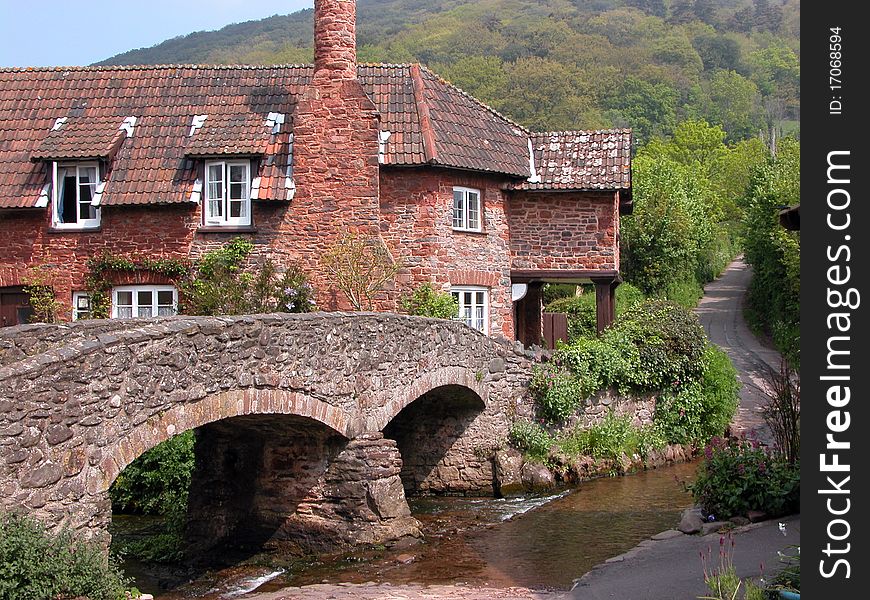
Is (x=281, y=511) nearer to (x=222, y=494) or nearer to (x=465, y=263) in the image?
(x=222, y=494)

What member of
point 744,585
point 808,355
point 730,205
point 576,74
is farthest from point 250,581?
point 576,74

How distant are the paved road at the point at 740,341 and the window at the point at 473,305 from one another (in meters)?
6.00

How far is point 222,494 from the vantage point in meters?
16.2

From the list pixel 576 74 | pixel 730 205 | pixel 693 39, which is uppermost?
pixel 693 39

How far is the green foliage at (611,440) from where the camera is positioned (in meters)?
22.0

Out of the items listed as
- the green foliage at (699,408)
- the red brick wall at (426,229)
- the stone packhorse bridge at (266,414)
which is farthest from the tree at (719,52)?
the stone packhorse bridge at (266,414)

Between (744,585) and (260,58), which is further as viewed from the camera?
(260,58)

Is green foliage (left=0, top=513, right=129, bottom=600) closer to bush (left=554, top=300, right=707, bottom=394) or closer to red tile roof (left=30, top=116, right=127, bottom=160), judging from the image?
bush (left=554, top=300, right=707, bottom=394)

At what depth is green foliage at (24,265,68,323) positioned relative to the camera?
23.9m

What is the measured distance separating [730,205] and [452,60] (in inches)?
2190

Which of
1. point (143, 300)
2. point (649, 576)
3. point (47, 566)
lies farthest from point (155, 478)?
point (649, 576)

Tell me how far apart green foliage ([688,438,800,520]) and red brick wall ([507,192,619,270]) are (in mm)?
12270

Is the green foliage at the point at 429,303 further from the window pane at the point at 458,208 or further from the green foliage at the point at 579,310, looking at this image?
the green foliage at the point at 579,310

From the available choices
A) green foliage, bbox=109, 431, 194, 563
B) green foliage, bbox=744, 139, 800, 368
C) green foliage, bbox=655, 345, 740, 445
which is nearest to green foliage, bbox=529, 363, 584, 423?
green foliage, bbox=655, 345, 740, 445
